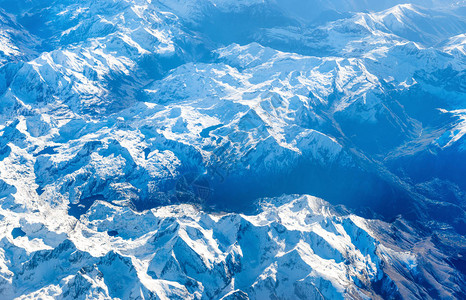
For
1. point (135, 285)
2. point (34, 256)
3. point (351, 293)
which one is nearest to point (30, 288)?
point (34, 256)

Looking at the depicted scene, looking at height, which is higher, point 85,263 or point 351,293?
point 85,263

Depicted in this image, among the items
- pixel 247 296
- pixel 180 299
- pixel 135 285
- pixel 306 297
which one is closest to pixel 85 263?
pixel 135 285

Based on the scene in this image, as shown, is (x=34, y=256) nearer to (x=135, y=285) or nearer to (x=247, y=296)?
(x=135, y=285)

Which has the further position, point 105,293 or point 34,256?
point 34,256

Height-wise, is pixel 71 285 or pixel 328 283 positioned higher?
pixel 71 285

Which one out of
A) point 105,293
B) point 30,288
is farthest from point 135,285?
point 30,288

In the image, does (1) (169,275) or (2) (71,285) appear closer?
(2) (71,285)

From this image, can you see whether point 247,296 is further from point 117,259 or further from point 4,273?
point 4,273

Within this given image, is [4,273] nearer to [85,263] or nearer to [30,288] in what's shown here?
[30,288]
